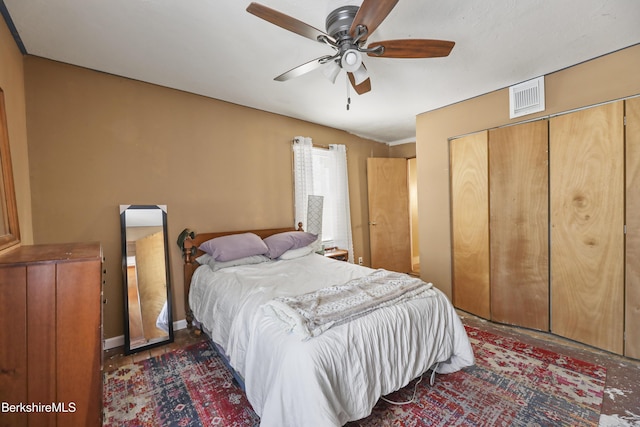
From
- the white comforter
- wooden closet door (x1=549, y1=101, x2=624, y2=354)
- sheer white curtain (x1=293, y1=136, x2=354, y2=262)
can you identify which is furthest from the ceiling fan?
sheer white curtain (x1=293, y1=136, x2=354, y2=262)

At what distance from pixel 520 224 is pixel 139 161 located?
3908 mm

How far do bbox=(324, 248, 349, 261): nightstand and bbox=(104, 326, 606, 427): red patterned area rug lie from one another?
193 cm

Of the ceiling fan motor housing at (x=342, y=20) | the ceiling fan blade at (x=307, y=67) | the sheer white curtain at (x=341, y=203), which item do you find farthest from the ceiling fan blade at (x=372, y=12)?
the sheer white curtain at (x=341, y=203)

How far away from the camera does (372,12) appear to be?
1292 millimetres

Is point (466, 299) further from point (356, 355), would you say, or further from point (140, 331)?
point (140, 331)

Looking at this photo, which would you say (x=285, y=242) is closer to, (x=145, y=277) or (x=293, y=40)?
(x=145, y=277)

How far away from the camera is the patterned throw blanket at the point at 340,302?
1.40m

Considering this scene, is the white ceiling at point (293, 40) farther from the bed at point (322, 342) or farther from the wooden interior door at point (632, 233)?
the bed at point (322, 342)

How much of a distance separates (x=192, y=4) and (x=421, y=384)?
2.92 meters

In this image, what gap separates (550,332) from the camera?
261 cm

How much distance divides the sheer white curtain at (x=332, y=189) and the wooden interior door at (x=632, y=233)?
2880 millimetres

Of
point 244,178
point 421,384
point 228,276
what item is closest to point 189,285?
point 228,276

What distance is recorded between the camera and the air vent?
2590 mm

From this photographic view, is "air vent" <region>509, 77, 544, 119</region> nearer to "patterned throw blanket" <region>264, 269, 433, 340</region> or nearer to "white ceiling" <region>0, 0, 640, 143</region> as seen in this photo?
"white ceiling" <region>0, 0, 640, 143</region>
